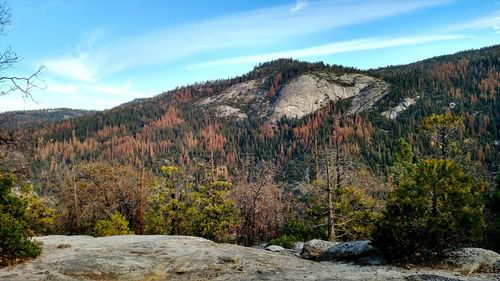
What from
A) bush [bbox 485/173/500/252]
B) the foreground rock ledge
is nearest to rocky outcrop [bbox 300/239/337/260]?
the foreground rock ledge

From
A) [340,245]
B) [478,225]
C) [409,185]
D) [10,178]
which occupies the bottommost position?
[340,245]

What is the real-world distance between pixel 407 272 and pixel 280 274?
16.4 ft

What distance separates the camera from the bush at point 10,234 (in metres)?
16.8

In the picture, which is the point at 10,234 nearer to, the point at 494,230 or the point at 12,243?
the point at 12,243

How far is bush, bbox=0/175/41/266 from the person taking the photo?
1680 centimetres

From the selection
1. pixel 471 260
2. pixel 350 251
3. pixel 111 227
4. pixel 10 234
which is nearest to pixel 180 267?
pixel 10 234

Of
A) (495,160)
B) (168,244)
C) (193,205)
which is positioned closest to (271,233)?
(193,205)

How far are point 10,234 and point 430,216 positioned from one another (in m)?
17.4

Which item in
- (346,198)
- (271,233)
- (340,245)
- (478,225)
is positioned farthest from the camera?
(271,233)

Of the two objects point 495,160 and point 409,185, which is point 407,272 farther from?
point 495,160

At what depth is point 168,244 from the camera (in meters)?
21.6

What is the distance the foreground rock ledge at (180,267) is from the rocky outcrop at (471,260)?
1.12 m

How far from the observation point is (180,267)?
17.0 meters

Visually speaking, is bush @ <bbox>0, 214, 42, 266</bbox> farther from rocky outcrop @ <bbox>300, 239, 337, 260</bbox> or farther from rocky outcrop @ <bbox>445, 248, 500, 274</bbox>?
rocky outcrop @ <bbox>445, 248, 500, 274</bbox>
